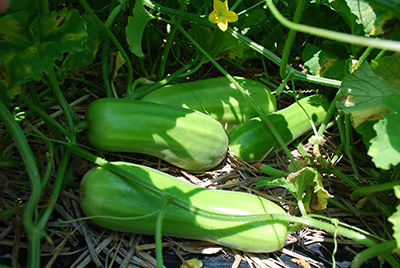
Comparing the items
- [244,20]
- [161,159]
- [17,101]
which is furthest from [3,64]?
[244,20]

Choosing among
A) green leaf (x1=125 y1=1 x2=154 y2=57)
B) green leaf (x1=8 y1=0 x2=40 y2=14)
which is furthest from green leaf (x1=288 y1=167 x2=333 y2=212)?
green leaf (x1=8 y1=0 x2=40 y2=14)

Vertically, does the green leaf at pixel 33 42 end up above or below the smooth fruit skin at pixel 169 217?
above

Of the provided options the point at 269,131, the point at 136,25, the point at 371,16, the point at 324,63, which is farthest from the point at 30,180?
the point at 324,63

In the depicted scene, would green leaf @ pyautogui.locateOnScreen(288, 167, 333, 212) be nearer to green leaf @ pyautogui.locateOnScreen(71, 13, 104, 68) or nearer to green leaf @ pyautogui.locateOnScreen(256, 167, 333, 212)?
green leaf @ pyautogui.locateOnScreen(256, 167, 333, 212)

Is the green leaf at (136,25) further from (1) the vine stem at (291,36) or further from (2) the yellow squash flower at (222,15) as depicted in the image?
(1) the vine stem at (291,36)

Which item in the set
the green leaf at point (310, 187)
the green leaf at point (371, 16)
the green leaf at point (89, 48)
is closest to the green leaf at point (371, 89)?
the green leaf at point (371, 16)

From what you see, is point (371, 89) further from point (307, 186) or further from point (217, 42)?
point (217, 42)
